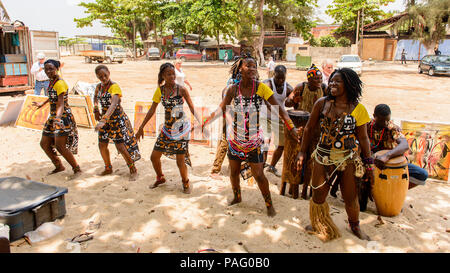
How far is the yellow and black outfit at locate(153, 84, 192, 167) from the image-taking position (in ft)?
15.1

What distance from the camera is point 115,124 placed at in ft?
17.0

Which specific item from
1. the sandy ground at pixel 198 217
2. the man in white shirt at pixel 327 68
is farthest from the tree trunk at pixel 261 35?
the sandy ground at pixel 198 217

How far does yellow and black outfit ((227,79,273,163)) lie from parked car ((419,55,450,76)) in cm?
2159

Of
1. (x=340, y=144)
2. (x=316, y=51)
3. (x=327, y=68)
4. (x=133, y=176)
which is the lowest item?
(x=133, y=176)

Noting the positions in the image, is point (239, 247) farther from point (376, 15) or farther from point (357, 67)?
point (376, 15)

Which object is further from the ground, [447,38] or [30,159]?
[447,38]

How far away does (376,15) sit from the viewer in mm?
42719

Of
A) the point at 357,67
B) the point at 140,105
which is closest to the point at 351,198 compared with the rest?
the point at 140,105

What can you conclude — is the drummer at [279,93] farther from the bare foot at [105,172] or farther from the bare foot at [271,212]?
the bare foot at [105,172]

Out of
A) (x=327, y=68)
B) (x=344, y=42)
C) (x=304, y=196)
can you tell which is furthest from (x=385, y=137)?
(x=344, y=42)

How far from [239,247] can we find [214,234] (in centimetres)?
37

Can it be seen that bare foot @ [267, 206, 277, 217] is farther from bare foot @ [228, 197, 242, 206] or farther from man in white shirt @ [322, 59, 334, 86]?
man in white shirt @ [322, 59, 334, 86]

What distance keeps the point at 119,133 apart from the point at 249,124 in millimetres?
2342

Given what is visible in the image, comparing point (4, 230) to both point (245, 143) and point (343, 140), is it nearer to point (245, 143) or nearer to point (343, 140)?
point (245, 143)
